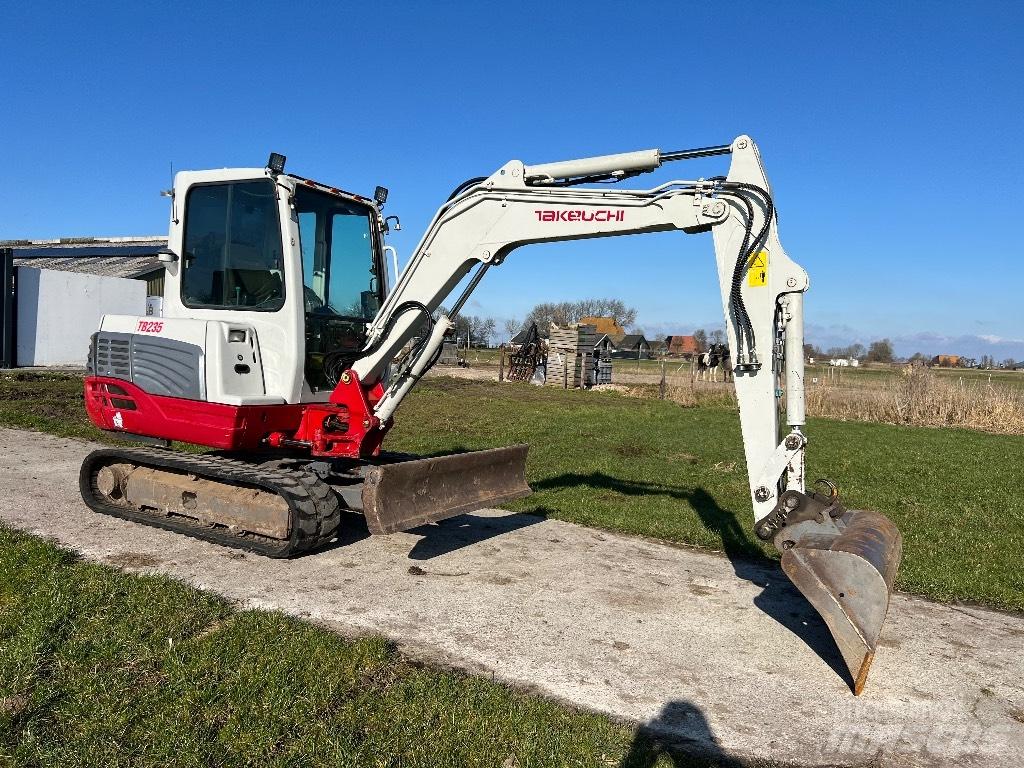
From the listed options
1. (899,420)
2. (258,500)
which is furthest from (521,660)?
(899,420)

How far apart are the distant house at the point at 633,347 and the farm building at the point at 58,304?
5902 cm

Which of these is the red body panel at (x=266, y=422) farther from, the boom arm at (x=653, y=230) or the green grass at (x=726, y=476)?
the green grass at (x=726, y=476)

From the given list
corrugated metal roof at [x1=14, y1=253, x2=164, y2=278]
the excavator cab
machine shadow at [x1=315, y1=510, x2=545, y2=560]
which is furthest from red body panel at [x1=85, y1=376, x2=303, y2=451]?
Result: corrugated metal roof at [x1=14, y1=253, x2=164, y2=278]

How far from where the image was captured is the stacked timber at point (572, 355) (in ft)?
111

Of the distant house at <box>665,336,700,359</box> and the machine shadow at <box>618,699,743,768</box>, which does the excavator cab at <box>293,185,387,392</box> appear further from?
the distant house at <box>665,336,700,359</box>

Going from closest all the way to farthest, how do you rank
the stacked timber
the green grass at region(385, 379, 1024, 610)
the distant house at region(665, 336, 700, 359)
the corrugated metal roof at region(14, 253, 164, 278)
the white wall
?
the green grass at region(385, 379, 1024, 610), the white wall, the corrugated metal roof at region(14, 253, 164, 278), the stacked timber, the distant house at region(665, 336, 700, 359)

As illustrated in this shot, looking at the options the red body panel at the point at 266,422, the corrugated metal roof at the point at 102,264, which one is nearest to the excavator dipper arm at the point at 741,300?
the red body panel at the point at 266,422

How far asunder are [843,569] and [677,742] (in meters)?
1.51

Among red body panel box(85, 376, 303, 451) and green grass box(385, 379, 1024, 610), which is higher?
red body panel box(85, 376, 303, 451)

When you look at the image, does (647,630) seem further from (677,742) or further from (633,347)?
(633,347)

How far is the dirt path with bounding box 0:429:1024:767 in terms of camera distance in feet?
13.1

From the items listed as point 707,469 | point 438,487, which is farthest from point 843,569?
point 707,469

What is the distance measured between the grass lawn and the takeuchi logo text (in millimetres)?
3426

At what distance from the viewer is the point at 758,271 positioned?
537 centimetres
